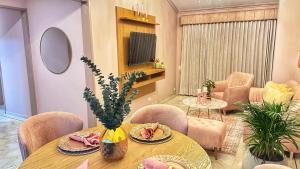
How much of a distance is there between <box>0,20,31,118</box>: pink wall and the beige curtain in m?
4.07

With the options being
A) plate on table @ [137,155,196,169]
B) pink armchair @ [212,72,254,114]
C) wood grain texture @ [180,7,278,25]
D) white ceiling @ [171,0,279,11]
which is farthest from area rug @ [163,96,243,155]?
white ceiling @ [171,0,279,11]

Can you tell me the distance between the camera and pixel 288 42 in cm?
411

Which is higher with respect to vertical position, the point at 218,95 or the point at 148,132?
the point at 148,132

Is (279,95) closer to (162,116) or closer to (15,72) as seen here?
(162,116)

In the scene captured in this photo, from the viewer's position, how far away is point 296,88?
331cm

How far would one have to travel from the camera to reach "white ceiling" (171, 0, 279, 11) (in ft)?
16.6

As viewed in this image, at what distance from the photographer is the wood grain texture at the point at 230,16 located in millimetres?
4984

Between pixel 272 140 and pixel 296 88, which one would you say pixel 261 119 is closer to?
pixel 272 140

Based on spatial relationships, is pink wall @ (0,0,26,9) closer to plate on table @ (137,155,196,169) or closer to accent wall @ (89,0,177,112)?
accent wall @ (89,0,177,112)

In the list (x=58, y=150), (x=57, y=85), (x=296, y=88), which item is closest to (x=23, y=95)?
(x=57, y=85)

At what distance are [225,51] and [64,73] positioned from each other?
13.6 feet

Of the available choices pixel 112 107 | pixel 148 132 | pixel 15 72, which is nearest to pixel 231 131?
pixel 148 132

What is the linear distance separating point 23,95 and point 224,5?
16.7 ft

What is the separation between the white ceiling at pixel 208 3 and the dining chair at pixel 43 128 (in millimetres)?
4606
